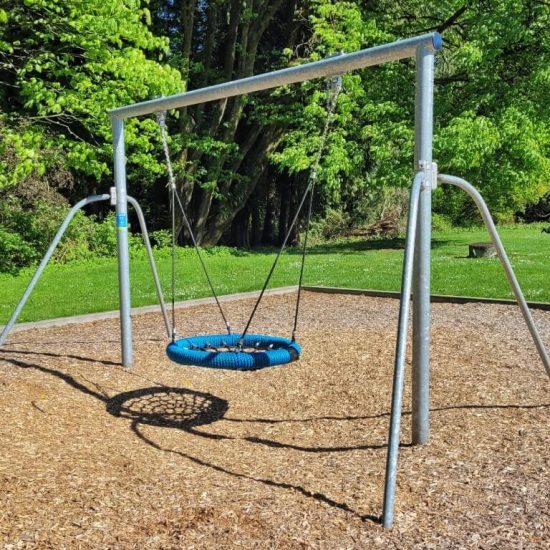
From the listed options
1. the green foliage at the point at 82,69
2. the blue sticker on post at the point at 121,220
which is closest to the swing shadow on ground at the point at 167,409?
the blue sticker on post at the point at 121,220

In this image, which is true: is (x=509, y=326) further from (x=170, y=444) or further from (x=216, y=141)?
(x=216, y=141)

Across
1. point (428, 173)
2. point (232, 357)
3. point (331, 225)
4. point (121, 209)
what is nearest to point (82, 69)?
point (121, 209)

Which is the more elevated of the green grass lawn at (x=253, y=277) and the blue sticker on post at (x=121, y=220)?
Answer: the blue sticker on post at (x=121, y=220)

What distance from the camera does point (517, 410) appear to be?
4.24 meters

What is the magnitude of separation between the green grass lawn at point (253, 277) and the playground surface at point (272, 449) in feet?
8.87

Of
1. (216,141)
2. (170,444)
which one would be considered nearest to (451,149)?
(216,141)

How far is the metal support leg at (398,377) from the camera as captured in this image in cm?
278

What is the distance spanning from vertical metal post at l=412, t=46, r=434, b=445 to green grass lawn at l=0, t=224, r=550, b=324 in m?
5.63

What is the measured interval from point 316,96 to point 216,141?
270 centimetres

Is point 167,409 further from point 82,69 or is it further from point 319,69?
point 82,69

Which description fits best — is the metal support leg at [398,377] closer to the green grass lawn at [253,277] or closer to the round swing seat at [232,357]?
the round swing seat at [232,357]

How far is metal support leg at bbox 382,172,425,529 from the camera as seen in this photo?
278 cm

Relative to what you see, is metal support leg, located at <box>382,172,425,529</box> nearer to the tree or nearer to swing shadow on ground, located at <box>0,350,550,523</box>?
swing shadow on ground, located at <box>0,350,550,523</box>

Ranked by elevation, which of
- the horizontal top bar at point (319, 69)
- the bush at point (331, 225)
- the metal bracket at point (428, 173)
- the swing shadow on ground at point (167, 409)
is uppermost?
the horizontal top bar at point (319, 69)
